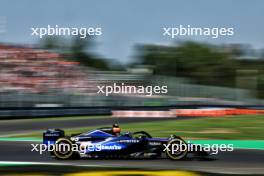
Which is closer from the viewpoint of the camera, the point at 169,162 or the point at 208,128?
the point at 169,162

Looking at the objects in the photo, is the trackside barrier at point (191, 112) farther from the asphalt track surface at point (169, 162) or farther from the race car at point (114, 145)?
the asphalt track surface at point (169, 162)

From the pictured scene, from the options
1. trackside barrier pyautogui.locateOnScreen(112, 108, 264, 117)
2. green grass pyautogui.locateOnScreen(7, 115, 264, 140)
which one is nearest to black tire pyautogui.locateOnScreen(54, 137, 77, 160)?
green grass pyautogui.locateOnScreen(7, 115, 264, 140)

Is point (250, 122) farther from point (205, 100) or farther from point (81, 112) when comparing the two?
point (81, 112)

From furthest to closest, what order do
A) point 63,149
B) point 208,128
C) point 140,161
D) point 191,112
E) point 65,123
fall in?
point 191,112 < point 208,128 < point 65,123 < point 140,161 < point 63,149

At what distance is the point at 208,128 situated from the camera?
28.7 feet

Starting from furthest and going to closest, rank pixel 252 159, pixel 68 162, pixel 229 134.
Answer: pixel 229 134 → pixel 252 159 → pixel 68 162

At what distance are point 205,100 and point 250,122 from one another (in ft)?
2.85

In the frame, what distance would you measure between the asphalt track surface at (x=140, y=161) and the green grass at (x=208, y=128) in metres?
0.18

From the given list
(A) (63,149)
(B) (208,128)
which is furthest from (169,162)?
(A) (63,149)

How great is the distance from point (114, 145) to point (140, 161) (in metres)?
0.44

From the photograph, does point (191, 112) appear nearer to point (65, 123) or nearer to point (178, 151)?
point (178, 151)

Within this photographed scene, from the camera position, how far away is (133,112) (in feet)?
28.3

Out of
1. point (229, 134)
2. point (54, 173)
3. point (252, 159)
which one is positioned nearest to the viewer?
point (54, 173)

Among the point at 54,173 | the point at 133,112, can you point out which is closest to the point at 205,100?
the point at 133,112
